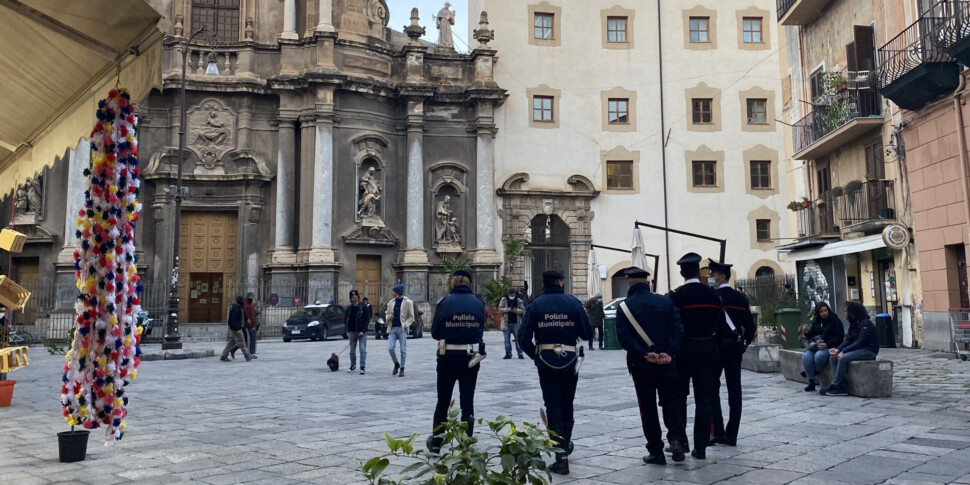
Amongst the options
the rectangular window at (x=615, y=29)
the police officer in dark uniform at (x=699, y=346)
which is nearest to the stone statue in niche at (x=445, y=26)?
the rectangular window at (x=615, y=29)

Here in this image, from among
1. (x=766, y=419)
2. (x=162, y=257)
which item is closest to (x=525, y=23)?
(x=162, y=257)

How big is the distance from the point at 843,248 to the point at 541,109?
17945mm

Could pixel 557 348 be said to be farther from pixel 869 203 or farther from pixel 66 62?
pixel 869 203

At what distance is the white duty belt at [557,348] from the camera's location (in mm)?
6570

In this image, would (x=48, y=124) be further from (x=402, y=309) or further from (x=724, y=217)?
(x=724, y=217)

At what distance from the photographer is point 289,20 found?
32469 millimetres

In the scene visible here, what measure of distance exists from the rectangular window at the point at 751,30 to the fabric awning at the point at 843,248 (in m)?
17.4

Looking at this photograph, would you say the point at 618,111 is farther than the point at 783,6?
Yes

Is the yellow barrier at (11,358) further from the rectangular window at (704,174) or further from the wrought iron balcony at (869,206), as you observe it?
the rectangular window at (704,174)

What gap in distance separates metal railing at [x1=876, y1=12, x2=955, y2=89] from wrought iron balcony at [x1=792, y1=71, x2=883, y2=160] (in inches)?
32.7

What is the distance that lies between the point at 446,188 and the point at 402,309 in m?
20.5

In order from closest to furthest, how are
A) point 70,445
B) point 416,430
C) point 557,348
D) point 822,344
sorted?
point 557,348
point 70,445
point 416,430
point 822,344

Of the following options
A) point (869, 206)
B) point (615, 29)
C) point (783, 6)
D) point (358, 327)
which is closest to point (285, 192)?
point (615, 29)

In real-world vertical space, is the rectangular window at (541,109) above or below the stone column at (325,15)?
below
